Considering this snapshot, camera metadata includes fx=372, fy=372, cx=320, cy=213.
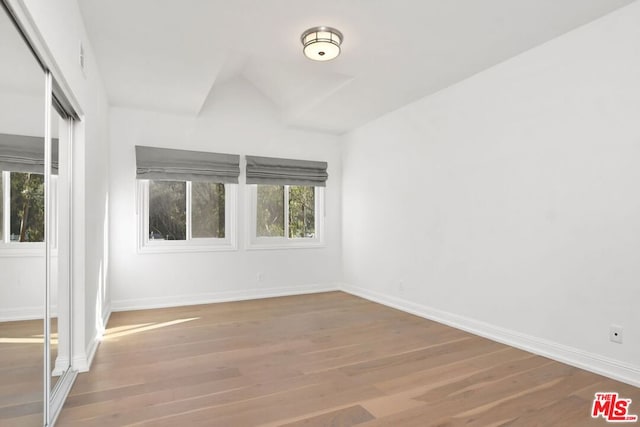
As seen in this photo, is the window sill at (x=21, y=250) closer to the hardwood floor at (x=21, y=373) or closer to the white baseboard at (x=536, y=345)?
the hardwood floor at (x=21, y=373)

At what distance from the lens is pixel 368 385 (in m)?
2.38

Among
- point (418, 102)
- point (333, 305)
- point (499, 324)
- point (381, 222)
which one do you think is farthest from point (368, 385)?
point (418, 102)

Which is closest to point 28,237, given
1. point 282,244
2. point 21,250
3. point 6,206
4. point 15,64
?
point 21,250

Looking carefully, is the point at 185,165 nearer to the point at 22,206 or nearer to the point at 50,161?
the point at 50,161

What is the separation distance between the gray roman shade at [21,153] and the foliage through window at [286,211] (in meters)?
3.40

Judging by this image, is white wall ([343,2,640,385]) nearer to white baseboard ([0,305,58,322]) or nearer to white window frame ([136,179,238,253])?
white window frame ([136,179,238,253])

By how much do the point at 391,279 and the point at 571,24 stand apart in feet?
9.94

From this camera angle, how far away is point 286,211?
5.35m

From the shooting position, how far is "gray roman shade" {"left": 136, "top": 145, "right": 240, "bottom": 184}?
4.40m

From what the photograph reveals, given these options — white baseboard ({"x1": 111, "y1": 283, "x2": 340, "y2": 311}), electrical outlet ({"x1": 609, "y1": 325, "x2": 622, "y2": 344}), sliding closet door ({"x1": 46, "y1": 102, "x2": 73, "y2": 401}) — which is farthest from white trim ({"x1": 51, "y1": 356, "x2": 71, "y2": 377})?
electrical outlet ({"x1": 609, "y1": 325, "x2": 622, "y2": 344})

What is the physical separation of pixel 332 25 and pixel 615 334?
2.91 m

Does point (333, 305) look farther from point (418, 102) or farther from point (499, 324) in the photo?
point (418, 102)

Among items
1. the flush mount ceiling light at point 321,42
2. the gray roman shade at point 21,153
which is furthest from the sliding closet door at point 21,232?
the flush mount ceiling light at point 321,42

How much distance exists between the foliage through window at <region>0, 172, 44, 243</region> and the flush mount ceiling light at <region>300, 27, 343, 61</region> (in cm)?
203
